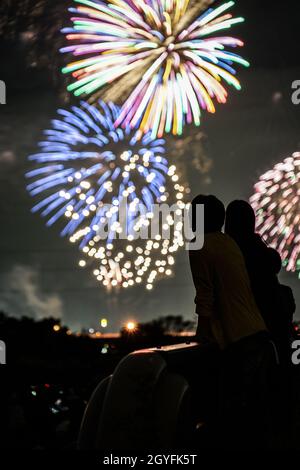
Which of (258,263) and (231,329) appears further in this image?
(258,263)

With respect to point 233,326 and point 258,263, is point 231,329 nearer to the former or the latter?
point 233,326

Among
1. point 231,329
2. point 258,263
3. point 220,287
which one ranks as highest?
point 258,263

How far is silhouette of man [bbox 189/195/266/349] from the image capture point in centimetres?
522

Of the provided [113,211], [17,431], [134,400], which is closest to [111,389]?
[134,400]

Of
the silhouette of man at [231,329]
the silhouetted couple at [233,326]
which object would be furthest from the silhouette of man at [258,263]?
the silhouette of man at [231,329]

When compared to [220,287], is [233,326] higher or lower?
lower

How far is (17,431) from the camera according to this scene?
9.74m

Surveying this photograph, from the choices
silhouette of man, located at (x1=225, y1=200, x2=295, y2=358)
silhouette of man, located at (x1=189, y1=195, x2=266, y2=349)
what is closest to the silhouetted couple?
silhouette of man, located at (x1=189, y1=195, x2=266, y2=349)

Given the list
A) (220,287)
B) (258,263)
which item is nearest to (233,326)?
(220,287)

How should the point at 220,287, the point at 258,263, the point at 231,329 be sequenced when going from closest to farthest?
the point at 231,329 → the point at 220,287 → the point at 258,263

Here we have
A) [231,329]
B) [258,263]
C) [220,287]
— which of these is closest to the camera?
[231,329]

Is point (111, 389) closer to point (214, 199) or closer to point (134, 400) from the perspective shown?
point (134, 400)

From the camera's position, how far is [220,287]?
538 cm

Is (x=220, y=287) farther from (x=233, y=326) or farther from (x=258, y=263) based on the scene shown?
(x=258, y=263)
